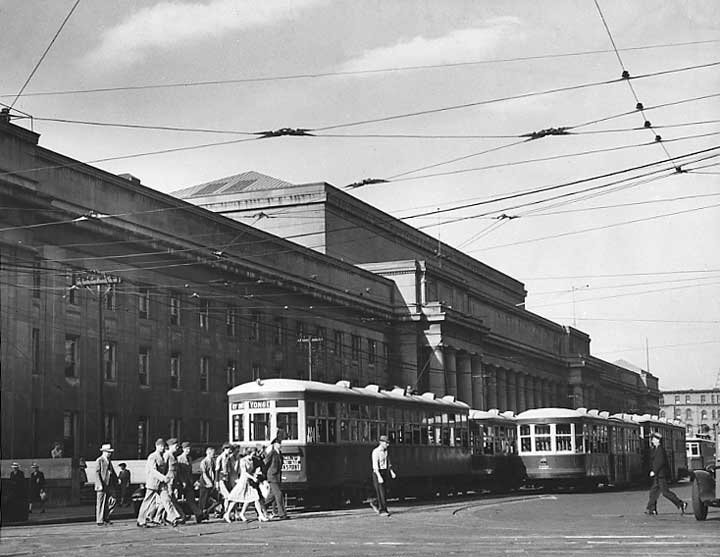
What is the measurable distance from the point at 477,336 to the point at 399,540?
72.3 m

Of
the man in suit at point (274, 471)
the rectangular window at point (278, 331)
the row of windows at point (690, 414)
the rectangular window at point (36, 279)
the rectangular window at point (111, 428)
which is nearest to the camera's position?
the man in suit at point (274, 471)

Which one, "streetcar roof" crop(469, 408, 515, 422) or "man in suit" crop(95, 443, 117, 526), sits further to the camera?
"streetcar roof" crop(469, 408, 515, 422)

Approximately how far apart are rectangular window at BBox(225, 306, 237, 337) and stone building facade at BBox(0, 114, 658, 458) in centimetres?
6

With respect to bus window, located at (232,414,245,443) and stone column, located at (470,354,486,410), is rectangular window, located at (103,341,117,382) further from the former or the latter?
stone column, located at (470,354,486,410)

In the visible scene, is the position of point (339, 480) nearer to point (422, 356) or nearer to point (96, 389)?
point (96, 389)

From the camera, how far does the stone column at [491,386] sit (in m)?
96.1

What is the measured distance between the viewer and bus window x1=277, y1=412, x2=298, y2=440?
96.9 feet

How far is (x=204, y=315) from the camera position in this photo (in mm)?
54625

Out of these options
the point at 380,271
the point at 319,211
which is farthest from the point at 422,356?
the point at 319,211

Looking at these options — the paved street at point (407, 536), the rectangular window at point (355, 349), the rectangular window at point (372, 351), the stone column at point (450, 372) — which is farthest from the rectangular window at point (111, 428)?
the stone column at point (450, 372)

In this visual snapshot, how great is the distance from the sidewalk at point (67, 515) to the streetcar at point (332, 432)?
353cm

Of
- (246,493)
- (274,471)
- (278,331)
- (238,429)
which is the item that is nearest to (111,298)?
(278,331)

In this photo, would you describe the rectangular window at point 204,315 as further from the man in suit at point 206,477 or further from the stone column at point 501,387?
the stone column at point 501,387

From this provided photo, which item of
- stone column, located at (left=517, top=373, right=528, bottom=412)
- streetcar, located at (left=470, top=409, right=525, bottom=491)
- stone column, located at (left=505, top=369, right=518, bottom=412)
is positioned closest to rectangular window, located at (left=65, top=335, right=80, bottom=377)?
streetcar, located at (left=470, top=409, right=525, bottom=491)
